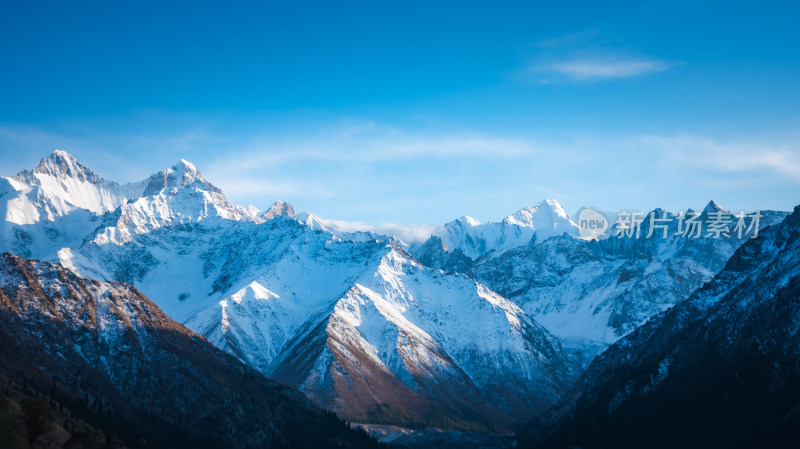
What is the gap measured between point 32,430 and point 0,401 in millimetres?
11863

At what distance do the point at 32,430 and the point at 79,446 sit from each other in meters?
12.3

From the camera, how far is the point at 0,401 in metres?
195

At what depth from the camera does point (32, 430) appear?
627 ft

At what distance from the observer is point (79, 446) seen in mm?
198500

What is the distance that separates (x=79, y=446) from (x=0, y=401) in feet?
68.8
